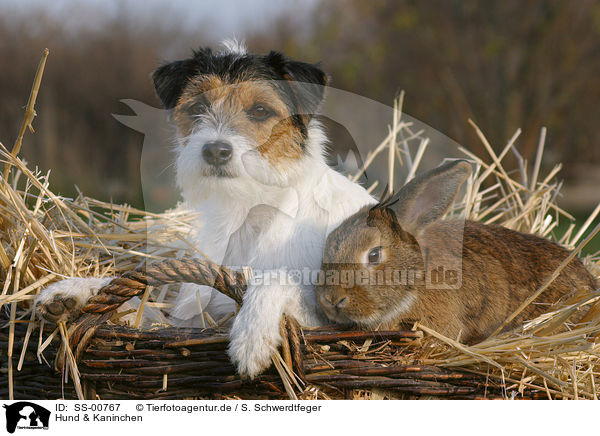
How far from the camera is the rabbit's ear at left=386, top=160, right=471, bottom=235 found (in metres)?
2.59

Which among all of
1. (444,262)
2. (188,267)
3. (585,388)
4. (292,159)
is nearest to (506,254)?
(444,262)

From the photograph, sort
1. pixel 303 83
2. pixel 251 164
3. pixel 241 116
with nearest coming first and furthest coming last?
pixel 251 164 → pixel 241 116 → pixel 303 83

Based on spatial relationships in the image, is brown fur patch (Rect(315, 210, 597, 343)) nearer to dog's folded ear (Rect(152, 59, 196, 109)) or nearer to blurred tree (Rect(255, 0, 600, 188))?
dog's folded ear (Rect(152, 59, 196, 109))

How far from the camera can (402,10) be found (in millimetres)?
9195

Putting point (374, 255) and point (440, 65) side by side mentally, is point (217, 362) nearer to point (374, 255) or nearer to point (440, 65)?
point (374, 255)

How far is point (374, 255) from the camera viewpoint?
258 centimetres

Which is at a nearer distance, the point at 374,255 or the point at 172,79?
the point at 374,255

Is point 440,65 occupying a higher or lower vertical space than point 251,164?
higher

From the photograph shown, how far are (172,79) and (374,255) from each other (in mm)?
1574

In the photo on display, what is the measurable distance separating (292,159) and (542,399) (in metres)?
1.63
